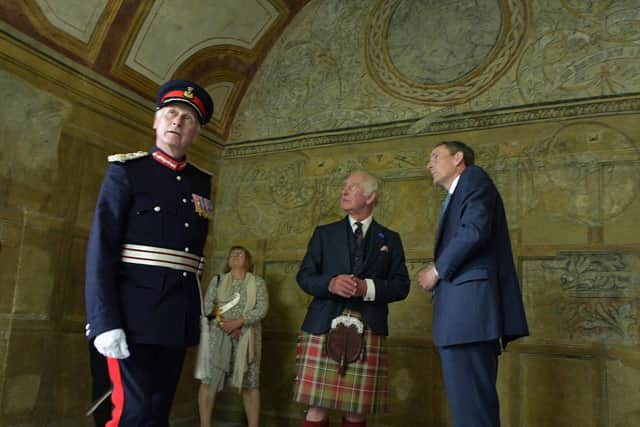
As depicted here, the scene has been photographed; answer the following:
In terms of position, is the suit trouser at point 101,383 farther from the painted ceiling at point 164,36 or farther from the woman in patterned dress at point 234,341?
the painted ceiling at point 164,36

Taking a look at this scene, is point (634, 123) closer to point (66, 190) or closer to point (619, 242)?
point (619, 242)

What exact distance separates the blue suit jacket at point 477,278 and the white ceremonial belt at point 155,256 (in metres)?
1.28

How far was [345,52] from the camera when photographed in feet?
20.4

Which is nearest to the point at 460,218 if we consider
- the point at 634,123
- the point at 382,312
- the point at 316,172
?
the point at 382,312

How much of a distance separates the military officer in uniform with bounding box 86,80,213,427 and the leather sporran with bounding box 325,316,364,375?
4.38 feet

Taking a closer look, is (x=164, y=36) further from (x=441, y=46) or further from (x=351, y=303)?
(x=351, y=303)

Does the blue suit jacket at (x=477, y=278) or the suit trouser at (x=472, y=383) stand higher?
the blue suit jacket at (x=477, y=278)

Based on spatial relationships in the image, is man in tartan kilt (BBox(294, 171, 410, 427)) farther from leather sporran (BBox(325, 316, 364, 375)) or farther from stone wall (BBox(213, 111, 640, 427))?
stone wall (BBox(213, 111, 640, 427))

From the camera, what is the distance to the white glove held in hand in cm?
215

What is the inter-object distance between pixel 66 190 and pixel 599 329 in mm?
4433

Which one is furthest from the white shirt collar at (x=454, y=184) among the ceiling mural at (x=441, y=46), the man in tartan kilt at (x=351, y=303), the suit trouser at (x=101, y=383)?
the ceiling mural at (x=441, y=46)

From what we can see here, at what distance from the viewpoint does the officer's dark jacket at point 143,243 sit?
88.8 inches

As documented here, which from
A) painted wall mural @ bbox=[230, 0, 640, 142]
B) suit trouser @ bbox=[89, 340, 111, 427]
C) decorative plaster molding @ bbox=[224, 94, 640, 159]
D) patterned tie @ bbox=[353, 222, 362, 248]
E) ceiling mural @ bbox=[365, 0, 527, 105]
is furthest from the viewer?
ceiling mural @ bbox=[365, 0, 527, 105]

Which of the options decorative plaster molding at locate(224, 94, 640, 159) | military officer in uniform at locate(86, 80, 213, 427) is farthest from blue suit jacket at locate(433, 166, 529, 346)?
decorative plaster molding at locate(224, 94, 640, 159)
